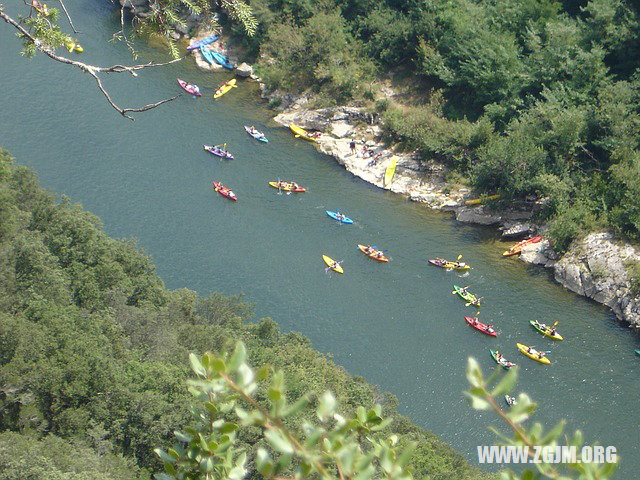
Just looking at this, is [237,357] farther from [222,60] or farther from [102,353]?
[222,60]

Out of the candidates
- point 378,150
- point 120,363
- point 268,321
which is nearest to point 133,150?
point 378,150

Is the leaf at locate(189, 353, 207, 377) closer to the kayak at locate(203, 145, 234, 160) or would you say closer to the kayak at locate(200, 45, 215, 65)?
the kayak at locate(203, 145, 234, 160)

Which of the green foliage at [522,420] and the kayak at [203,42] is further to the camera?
the kayak at [203,42]

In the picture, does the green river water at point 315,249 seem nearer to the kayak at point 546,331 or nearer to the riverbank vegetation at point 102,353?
the kayak at point 546,331

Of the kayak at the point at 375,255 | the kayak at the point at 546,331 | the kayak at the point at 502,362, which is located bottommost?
the kayak at the point at 502,362

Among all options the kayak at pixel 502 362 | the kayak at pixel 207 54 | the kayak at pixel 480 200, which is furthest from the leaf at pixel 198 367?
the kayak at pixel 207 54

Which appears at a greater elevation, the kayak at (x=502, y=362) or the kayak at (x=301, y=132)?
the kayak at (x=301, y=132)

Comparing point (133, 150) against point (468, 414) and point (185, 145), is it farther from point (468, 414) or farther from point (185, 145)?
point (468, 414)
